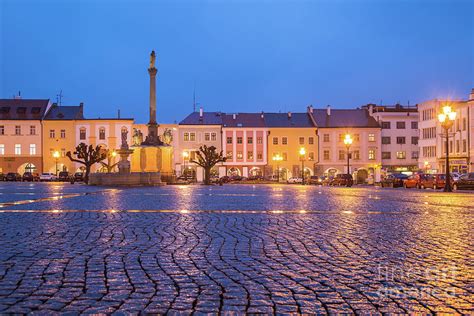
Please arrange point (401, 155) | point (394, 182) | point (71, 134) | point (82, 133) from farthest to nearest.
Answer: point (401, 155) < point (82, 133) < point (71, 134) < point (394, 182)

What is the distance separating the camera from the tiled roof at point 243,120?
98.1m

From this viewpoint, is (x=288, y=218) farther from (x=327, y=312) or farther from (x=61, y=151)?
(x=61, y=151)

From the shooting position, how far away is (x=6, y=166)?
308 ft

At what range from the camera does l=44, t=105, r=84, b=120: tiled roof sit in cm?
9594

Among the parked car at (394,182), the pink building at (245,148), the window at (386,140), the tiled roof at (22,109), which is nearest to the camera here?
the parked car at (394,182)

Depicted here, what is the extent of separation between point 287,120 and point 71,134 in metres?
34.2

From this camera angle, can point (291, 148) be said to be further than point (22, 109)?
Yes

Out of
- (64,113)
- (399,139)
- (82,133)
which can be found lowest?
(399,139)

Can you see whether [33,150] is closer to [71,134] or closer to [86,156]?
[71,134]

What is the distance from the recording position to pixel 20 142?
9462 cm

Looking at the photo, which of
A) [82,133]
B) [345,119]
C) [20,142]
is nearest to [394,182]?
[345,119]

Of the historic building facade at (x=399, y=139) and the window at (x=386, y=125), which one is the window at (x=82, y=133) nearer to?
the historic building facade at (x=399, y=139)

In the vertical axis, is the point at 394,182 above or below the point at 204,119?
below

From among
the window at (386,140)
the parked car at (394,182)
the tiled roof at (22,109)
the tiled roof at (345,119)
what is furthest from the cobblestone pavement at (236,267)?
the window at (386,140)
